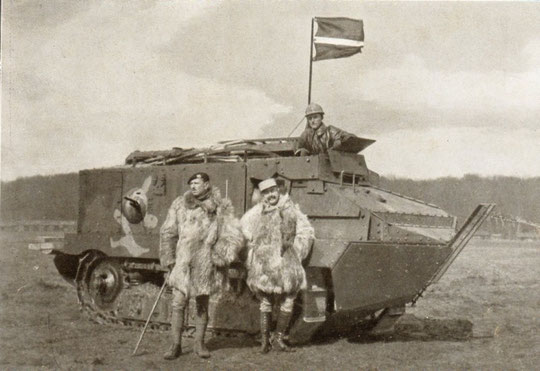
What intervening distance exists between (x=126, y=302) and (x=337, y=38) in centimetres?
500

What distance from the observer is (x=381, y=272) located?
7250mm

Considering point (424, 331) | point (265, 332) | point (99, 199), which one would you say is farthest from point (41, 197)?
point (424, 331)

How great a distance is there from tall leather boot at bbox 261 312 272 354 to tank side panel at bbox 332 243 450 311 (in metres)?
0.78

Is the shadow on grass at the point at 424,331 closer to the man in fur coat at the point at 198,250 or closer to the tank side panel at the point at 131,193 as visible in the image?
the man in fur coat at the point at 198,250

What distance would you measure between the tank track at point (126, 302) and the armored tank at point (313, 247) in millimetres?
17

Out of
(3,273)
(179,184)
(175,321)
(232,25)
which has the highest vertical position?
(232,25)

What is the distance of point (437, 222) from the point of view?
8.55 m

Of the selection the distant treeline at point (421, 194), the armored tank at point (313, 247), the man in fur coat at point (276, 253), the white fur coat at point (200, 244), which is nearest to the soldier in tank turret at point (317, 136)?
the armored tank at point (313, 247)

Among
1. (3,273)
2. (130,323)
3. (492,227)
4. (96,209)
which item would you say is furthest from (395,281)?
(492,227)

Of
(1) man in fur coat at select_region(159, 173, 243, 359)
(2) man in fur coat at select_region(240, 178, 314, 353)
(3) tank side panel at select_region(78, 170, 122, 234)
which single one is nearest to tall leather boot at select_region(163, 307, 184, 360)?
(1) man in fur coat at select_region(159, 173, 243, 359)

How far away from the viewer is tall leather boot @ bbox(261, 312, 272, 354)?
23.2ft

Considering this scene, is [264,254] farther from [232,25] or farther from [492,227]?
[492,227]

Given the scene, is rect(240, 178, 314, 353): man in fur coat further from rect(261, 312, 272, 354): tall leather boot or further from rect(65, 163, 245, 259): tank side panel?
rect(65, 163, 245, 259): tank side panel

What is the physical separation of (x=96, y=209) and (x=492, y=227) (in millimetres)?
25666
